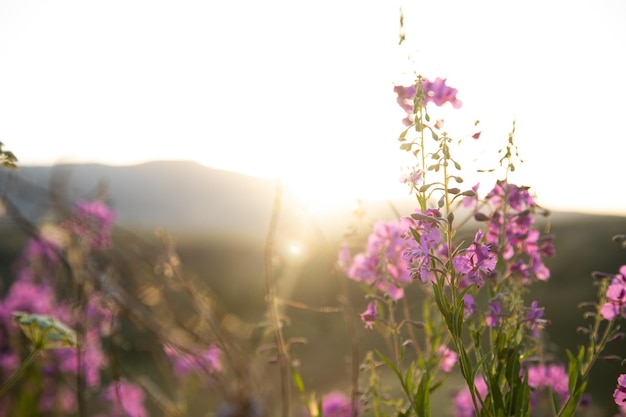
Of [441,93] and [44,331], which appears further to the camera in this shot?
[44,331]

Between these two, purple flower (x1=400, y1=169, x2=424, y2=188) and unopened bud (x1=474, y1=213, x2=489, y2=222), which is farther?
unopened bud (x1=474, y1=213, x2=489, y2=222)

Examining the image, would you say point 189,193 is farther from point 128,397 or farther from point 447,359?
point 447,359

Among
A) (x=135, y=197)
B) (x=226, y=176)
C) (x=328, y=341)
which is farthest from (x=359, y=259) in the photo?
(x=135, y=197)

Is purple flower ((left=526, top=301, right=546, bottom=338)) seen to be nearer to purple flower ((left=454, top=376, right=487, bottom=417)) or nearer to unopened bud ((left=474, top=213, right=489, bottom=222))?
unopened bud ((left=474, top=213, right=489, bottom=222))

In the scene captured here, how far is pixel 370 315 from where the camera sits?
6.24ft

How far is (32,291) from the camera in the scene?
422cm

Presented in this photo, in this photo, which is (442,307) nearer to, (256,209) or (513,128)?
(513,128)

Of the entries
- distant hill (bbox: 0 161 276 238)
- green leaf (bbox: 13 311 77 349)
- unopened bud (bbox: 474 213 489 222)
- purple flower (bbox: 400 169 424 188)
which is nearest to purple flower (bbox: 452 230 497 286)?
purple flower (bbox: 400 169 424 188)

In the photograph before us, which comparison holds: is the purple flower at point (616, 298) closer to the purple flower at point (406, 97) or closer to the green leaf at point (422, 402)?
the green leaf at point (422, 402)

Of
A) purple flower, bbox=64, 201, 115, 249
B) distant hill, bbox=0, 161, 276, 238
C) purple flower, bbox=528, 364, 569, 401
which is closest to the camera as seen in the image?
purple flower, bbox=528, 364, 569, 401

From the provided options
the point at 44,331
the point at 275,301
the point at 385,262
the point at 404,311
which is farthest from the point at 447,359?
the point at 44,331

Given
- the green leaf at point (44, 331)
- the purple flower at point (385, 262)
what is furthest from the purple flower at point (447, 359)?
the green leaf at point (44, 331)

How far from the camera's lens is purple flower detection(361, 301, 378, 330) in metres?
1.89

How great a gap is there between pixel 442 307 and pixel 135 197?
72409 mm
